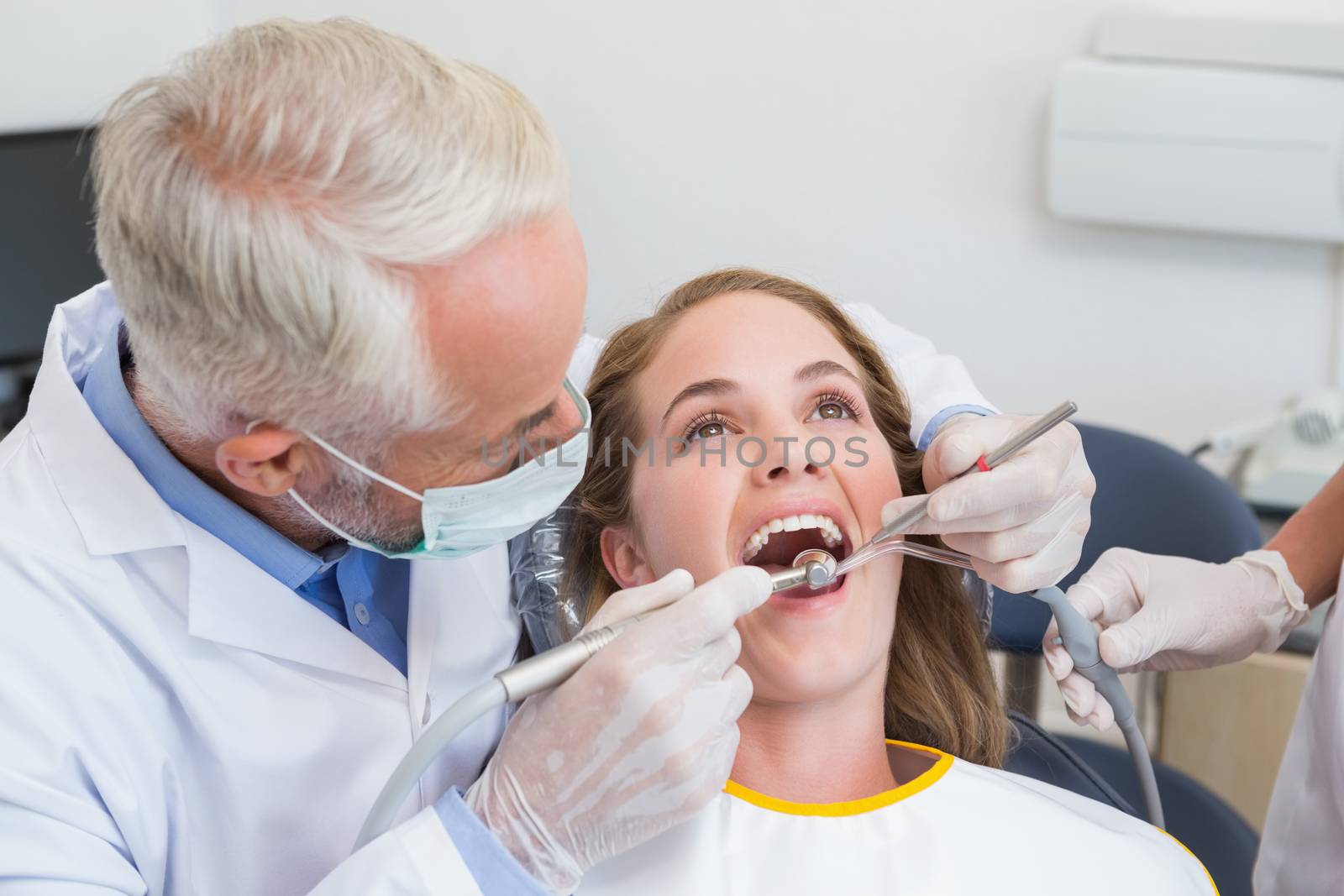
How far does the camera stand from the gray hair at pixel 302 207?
1.02m

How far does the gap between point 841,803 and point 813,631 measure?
0.63 feet

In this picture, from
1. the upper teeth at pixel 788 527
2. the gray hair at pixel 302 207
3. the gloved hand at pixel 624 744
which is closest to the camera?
the gray hair at pixel 302 207

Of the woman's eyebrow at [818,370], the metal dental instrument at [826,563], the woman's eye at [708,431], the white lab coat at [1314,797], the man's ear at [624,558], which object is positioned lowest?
the white lab coat at [1314,797]

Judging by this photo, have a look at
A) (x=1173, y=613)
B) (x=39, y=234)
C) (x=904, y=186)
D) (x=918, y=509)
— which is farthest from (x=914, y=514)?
(x=39, y=234)

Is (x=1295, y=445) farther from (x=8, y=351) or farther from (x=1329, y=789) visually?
(x=8, y=351)

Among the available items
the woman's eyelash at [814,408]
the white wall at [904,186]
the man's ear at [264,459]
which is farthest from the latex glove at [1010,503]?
the white wall at [904,186]

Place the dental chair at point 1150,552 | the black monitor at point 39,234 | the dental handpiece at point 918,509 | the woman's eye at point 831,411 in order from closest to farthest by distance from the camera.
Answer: the dental handpiece at point 918,509 → the woman's eye at point 831,411 → the dental chair at point 1150,552 → the black monitor at point 39,234

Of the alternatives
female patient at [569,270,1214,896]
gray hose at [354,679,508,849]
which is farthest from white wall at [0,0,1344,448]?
gray hose at [354,679,508,849]

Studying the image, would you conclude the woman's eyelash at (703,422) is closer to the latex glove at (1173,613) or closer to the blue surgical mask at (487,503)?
the blue surgical mask at (487,503)

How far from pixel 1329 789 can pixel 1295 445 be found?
3.27 feet

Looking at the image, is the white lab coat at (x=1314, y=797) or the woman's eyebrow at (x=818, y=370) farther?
the woman's eyebrow at (x=818, y=370)

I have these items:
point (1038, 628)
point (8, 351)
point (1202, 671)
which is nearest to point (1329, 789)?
point (1038, 628)

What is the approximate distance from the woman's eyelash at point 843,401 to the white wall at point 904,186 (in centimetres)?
81

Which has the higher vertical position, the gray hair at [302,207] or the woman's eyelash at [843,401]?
Result: the gray hair at [302,207]
